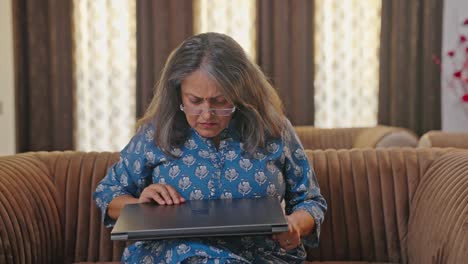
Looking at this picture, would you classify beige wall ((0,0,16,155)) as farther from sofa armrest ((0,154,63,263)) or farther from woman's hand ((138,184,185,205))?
woman's hand ((138,184,185,205))

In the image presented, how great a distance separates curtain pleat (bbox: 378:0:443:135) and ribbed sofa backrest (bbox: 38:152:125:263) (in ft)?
10.3

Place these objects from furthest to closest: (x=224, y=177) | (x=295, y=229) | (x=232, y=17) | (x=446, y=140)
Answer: (x=232, y=17) < (x=446, y=140) < (x=224, y=177) < (x=295, y=229)

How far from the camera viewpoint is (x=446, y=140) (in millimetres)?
3111

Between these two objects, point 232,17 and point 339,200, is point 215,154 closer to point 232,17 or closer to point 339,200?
point 339,200

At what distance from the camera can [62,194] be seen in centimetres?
203

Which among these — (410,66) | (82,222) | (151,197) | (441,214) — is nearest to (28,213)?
(82,222)

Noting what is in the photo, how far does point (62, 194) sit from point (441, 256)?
4.12 ft

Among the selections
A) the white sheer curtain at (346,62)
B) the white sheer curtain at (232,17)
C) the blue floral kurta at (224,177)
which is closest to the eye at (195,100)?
the blue floral kurta at (224,177)

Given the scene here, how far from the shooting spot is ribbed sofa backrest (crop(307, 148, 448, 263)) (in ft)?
6.51

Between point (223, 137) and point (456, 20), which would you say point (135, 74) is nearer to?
point (456, 20)

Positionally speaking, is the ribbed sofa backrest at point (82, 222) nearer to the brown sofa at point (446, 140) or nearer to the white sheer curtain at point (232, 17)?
the brown sofa at point (446, 140)

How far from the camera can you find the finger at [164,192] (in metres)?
1.53

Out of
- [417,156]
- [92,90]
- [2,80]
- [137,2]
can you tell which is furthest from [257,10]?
[417,156]

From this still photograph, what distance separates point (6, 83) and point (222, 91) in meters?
3.21
